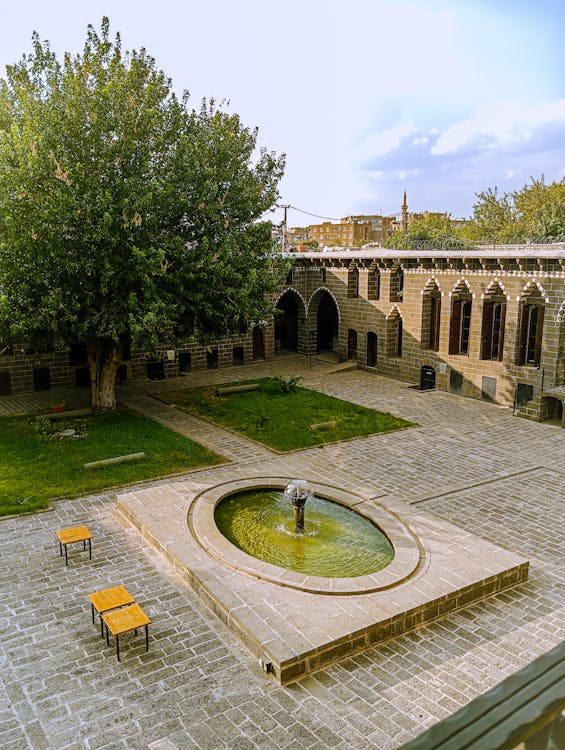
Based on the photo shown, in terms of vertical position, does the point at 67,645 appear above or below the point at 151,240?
below

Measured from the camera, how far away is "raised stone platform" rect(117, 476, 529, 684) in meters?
10.7

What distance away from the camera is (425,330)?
32375mm

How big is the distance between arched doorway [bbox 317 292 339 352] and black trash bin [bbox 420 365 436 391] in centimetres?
1058

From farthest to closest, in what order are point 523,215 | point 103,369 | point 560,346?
1. point 523,215
2. point 103,369
3. point 560,346

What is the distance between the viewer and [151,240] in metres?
23.2

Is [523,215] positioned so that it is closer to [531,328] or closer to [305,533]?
[531,328]

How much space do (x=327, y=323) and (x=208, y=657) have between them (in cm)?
3326

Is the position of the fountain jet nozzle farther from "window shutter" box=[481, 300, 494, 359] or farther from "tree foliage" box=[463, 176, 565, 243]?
"tree foliage" box=[463, 176, 565, 243]

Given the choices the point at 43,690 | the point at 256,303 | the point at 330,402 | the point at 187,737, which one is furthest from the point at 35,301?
the point at 187,737

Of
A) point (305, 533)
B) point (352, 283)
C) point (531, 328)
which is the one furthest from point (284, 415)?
point (352, 283)

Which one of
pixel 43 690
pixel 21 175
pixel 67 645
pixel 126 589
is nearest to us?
pixel 43 690

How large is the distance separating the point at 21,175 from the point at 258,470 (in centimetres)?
1269

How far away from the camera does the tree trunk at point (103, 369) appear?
25.7 meters

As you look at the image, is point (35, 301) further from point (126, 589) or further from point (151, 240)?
point (126, 589)
